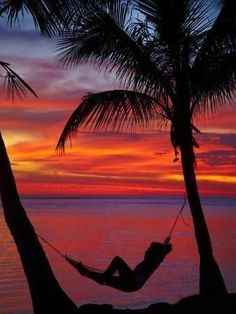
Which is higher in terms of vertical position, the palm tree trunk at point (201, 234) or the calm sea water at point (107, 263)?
the palm tree trunk at point (201, 234)

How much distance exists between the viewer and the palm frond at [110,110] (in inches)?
372

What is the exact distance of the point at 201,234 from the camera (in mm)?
9320

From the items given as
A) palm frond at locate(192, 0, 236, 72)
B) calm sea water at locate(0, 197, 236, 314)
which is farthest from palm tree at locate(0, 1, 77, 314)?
calm sea water at locate(0, 197, 236, 314)

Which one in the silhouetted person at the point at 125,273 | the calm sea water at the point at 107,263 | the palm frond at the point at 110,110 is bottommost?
the calm sea water at the point at 107,263

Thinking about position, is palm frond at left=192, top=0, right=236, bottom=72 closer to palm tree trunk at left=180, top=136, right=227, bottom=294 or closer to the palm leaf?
the palm leaf

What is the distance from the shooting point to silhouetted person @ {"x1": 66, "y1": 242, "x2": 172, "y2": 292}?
338 inches

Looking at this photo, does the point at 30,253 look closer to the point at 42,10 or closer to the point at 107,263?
the point at 42,10

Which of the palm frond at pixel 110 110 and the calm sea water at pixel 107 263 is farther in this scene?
the calm sea water at pixel 107 263

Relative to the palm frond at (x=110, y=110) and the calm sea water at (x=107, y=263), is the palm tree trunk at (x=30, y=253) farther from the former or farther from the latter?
the calm sea water at (x=107, y=263)

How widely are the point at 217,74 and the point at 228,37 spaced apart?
0.57 m

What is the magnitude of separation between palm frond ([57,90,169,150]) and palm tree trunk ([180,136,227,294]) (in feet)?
2.45

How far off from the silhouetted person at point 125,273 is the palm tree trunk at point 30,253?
1.79 feet

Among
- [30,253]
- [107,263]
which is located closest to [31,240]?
[30,253]

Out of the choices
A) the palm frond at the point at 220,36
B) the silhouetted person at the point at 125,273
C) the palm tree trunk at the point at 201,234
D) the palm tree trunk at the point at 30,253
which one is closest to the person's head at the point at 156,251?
the silhouetted person at the point at 125,273
